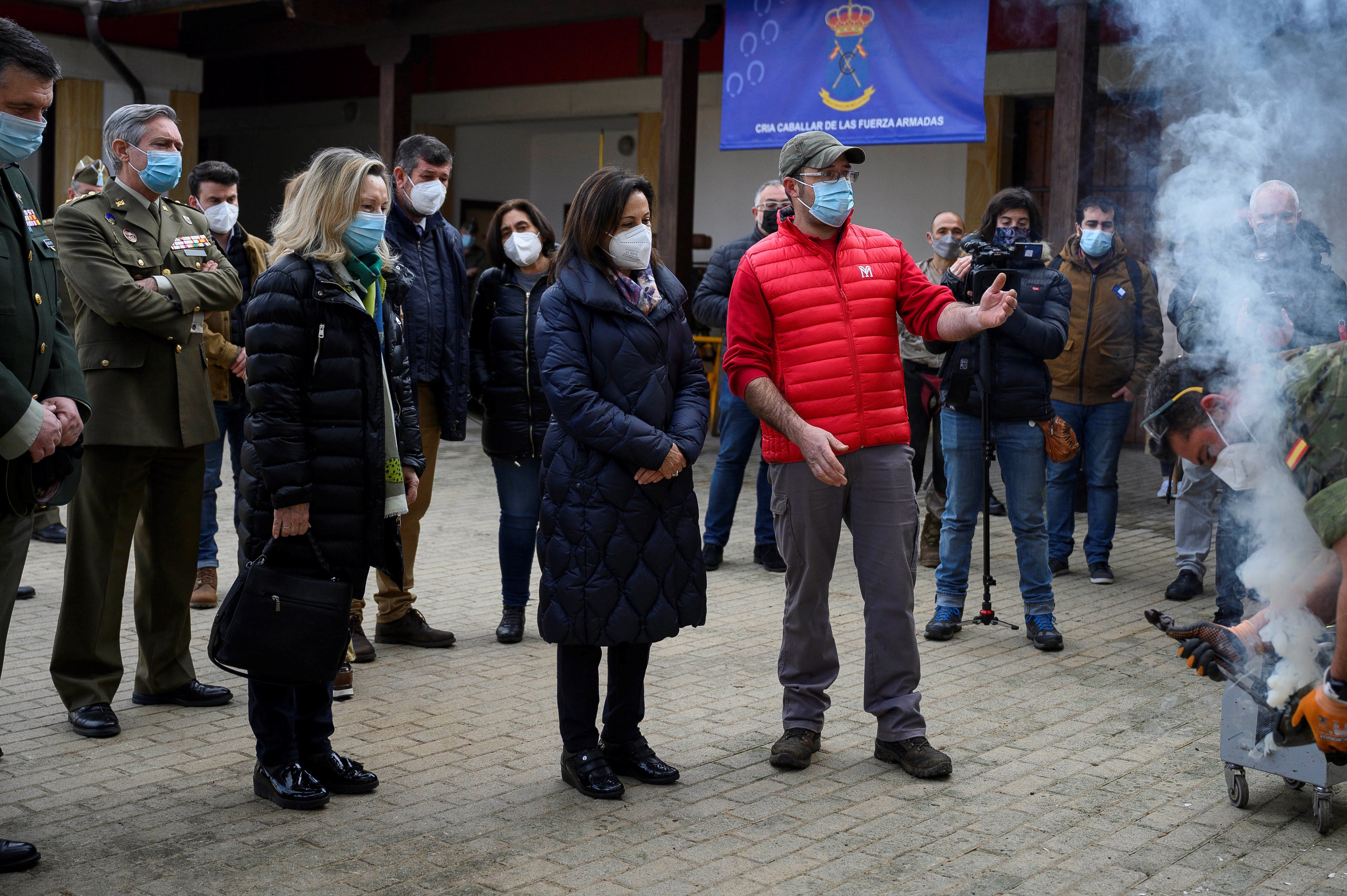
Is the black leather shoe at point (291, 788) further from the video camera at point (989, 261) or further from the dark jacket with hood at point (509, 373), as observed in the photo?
the video camera at point (989, 261)

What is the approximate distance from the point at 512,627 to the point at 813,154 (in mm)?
2713

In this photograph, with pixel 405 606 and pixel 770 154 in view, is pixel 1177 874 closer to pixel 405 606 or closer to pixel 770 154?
pixel 405 606

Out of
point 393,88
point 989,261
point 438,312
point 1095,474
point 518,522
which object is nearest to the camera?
point 989,261

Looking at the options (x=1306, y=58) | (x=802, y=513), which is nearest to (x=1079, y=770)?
(x=802, y=513)

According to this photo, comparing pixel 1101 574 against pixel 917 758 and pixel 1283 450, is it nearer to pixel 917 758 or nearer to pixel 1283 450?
pixel 917 758

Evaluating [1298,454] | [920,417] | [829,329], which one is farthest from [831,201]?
[920,417]

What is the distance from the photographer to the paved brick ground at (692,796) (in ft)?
11.6

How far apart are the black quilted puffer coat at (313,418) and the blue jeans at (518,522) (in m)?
1.92

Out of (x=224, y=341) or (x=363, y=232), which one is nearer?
(x=363, y=232)

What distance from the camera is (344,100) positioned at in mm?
17906

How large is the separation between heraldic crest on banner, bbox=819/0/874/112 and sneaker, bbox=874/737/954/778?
675cm

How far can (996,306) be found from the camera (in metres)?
4.29

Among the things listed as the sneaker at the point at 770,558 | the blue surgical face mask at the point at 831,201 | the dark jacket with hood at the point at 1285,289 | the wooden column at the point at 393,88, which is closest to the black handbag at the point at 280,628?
the blue surgical face mask at the point at 831,201

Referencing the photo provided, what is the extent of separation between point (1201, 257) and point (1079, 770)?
262cm
